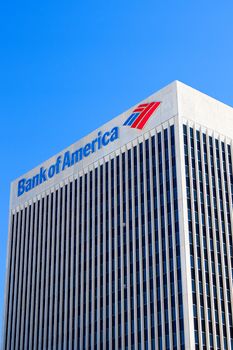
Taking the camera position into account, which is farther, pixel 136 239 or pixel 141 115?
pixel 141 115

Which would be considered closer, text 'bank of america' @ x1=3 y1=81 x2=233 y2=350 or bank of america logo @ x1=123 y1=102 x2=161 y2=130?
text 'bank of america' @ x1=3 y1=81 x2=233 y2=350

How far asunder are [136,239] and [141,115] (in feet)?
72.0

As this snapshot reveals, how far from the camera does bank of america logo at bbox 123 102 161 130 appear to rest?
117750mm

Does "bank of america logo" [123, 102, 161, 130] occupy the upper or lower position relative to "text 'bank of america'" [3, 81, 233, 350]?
upper

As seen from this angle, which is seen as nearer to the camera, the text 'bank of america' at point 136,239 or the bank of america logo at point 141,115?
the text 'bank of america' at point 136,239

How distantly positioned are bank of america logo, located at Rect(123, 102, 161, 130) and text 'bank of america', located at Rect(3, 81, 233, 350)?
0.81 ft

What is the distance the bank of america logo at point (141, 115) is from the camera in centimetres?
11775

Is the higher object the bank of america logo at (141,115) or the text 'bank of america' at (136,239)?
the bank of america logo at (141,115)

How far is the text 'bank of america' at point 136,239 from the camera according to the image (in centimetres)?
10206

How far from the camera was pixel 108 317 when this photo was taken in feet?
366

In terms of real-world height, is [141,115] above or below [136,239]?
above

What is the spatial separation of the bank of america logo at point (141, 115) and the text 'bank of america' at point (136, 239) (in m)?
0.25

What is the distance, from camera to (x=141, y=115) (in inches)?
4707

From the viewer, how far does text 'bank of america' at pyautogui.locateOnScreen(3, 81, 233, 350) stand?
10206cm
